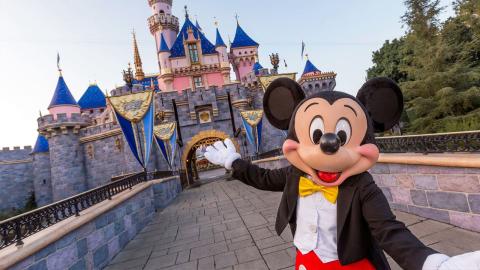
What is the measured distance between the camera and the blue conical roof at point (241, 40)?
30723 millimetres

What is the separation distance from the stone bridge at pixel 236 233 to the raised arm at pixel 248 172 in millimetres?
1581

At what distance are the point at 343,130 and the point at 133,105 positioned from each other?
25.9 feet

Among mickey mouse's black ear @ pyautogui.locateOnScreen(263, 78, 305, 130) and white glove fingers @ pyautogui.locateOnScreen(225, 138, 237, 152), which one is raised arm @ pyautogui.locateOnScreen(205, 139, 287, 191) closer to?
white glove fingers @ pyautogui.locateOnScreen(225, 138, 237, 152)

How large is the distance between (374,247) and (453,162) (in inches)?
99.8

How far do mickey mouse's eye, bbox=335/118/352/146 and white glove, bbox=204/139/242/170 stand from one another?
1.01 metres

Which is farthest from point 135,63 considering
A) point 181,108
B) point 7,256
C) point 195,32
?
point 7,256

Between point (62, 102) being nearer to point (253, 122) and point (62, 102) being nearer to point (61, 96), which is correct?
point (61, 96)

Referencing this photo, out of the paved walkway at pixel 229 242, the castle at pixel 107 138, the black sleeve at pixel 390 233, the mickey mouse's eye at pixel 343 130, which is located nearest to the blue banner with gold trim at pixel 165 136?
the castle at pixel 107 138

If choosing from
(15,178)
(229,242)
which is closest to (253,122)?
(229,242)

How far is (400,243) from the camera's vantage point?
1.34 m

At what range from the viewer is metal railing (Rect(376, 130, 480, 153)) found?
11.3 ft

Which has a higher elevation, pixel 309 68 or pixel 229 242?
pixel 309 68

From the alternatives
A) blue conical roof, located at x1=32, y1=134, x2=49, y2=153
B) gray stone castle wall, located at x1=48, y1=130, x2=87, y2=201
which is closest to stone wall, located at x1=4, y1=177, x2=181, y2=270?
gray stone castle wall, located at x1=48, y1=130, x2=87, y2=201

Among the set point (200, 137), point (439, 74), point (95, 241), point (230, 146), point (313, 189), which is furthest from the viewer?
point (200, 137)
